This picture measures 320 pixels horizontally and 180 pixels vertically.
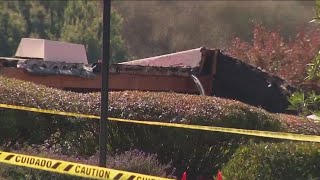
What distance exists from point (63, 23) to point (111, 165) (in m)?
54.4

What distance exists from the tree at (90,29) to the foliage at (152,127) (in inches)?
1838

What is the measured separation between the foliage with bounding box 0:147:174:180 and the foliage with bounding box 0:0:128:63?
47.1 metres

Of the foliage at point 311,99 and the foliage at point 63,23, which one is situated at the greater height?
the foliage at point 311,99

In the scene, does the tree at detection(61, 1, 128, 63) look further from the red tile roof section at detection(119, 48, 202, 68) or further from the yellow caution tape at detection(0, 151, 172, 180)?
the yellow caution tape at detection(0, 151, 172, 180)

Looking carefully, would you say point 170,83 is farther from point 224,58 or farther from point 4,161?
point 4,161

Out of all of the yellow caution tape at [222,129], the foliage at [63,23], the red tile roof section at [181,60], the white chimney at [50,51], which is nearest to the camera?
the yellow caution tape at [222,129]

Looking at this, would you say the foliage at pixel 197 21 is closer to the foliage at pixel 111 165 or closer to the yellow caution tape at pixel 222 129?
the yellow caution tape at pixel 222 129

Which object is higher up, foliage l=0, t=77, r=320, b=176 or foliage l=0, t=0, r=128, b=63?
foliage l=0, t=77, r=320, b=176

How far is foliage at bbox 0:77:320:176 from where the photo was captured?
7117mm

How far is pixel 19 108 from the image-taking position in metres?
7.18

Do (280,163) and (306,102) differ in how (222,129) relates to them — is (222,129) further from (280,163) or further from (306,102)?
(306,102)

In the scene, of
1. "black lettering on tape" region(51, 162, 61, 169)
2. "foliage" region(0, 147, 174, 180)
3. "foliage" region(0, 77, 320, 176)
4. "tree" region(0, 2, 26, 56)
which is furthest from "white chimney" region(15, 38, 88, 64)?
"tree" region(0, 2, 26, 56)

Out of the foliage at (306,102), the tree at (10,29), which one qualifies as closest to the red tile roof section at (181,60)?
the foliage at (306,102)

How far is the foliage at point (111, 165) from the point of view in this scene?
20.5 feet
